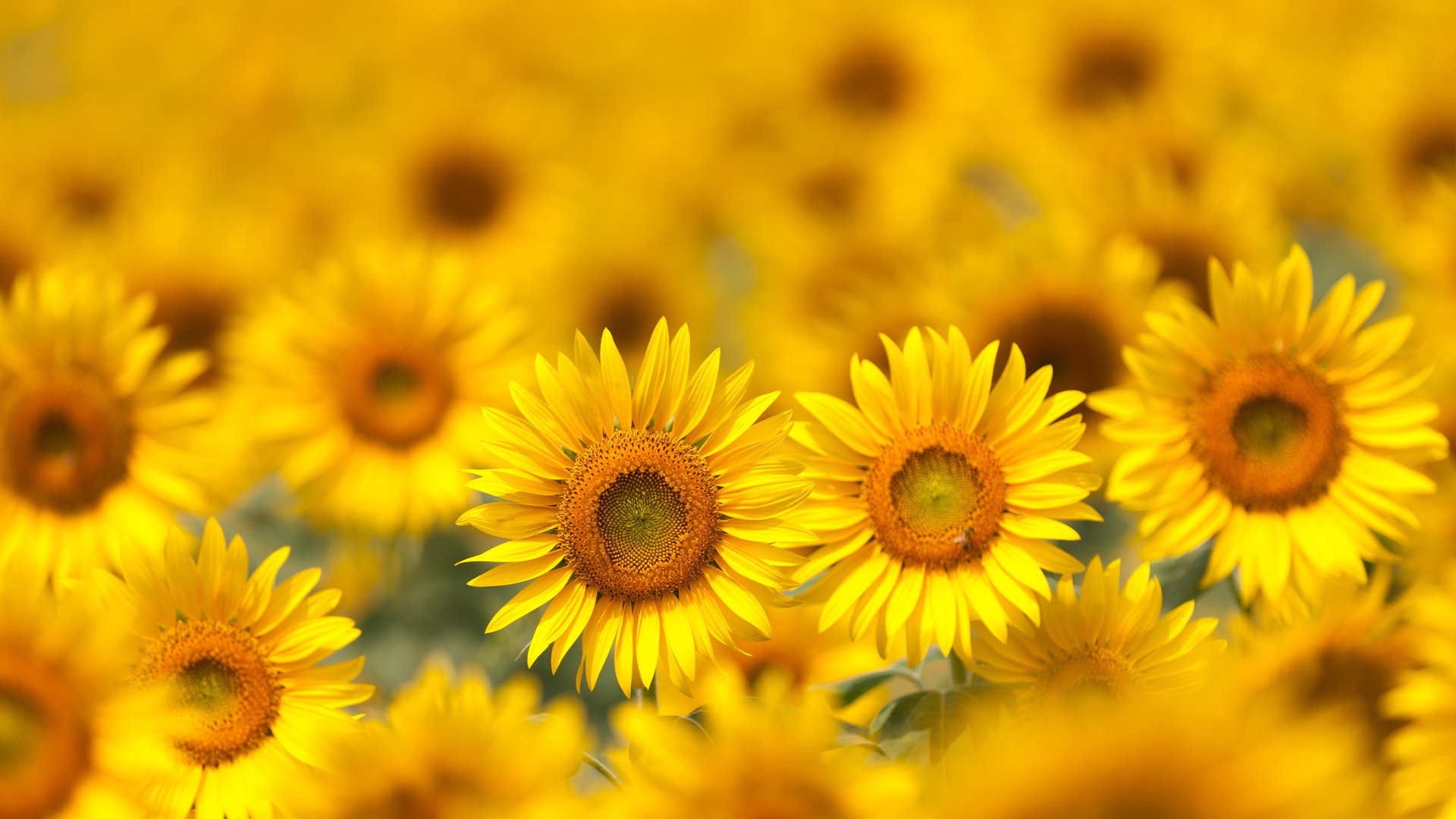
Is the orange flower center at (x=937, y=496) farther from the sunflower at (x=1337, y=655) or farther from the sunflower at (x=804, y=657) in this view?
the sunflower at (x=1337, y=655)

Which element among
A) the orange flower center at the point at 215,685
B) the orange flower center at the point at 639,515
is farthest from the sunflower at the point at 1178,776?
the orange flower center at the point at 215,685

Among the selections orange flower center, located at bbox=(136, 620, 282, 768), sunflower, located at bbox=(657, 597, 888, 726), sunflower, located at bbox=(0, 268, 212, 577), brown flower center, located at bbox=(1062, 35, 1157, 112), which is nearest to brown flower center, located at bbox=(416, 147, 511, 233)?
sunflower, located at bbox=(0, 268, 212, 577)

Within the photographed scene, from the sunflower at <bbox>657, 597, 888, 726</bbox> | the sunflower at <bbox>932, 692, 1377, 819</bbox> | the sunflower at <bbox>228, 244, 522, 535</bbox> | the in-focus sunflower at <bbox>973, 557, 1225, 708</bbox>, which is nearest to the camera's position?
the sunflower at <bbox>932, 692, 1377, 819</bbox>

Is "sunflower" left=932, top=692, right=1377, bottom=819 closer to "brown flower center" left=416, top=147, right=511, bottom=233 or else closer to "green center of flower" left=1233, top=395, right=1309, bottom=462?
"green center of flower" left=1233, top=395, right=1309, bottom=462

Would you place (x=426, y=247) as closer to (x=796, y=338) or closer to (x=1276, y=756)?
(x=796, y=338)

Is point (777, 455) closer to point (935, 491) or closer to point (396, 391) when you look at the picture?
point (935, 491)
